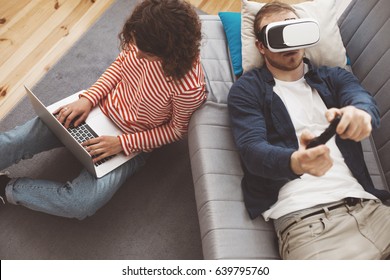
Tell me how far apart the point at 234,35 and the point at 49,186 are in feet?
2.84

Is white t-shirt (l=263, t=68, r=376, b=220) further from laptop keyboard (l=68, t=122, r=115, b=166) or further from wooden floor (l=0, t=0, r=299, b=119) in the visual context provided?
wooden floor (l=0, t=0, r=299, b=119)

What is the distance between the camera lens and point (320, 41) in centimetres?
144

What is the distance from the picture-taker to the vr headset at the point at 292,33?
3.89 ft

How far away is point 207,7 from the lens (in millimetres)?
2072

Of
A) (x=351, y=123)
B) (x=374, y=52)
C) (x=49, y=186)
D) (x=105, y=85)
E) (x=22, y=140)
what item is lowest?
(x=49, y=186)

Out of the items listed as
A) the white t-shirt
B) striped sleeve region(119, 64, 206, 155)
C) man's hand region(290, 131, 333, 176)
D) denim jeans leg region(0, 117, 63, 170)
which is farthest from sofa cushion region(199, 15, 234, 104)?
denim jeans leg region(0, 117, 63, 170)

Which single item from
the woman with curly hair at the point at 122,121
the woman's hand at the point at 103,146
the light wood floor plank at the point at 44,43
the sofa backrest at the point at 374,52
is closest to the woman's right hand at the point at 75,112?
the woman with curly hair at the point at 122,121

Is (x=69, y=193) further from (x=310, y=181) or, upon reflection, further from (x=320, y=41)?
(x=320, y=41)

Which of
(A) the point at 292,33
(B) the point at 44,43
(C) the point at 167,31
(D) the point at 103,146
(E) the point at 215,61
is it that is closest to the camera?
(C) the point at 167,31

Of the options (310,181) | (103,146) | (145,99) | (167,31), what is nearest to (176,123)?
(145,99)

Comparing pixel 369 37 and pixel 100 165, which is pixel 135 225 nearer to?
pixel 100 165

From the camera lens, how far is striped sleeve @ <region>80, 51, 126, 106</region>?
139 cm

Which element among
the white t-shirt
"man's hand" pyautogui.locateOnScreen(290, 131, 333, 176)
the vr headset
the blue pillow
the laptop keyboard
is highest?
the vr headset

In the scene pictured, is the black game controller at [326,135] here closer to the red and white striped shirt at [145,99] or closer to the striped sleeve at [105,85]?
the red and white striped shirt at [145,99]
